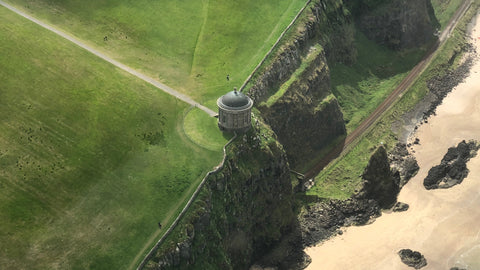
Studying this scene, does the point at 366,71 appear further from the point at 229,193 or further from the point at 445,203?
the point at 229,193

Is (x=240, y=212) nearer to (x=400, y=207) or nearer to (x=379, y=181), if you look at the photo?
(x=379, y=181)

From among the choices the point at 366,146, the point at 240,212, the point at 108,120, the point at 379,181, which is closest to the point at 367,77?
the point at 366,146

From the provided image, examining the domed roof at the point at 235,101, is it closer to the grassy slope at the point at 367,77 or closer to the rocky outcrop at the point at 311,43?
the rocky outcrop at the point at 311,43

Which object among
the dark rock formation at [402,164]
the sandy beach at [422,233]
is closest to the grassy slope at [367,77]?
the dark rock formation at [402,164]

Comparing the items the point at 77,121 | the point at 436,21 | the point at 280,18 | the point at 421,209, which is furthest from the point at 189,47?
the point at 436,21

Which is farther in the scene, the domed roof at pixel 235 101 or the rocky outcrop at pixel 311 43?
the rocky outcrop at pixel 311 43
